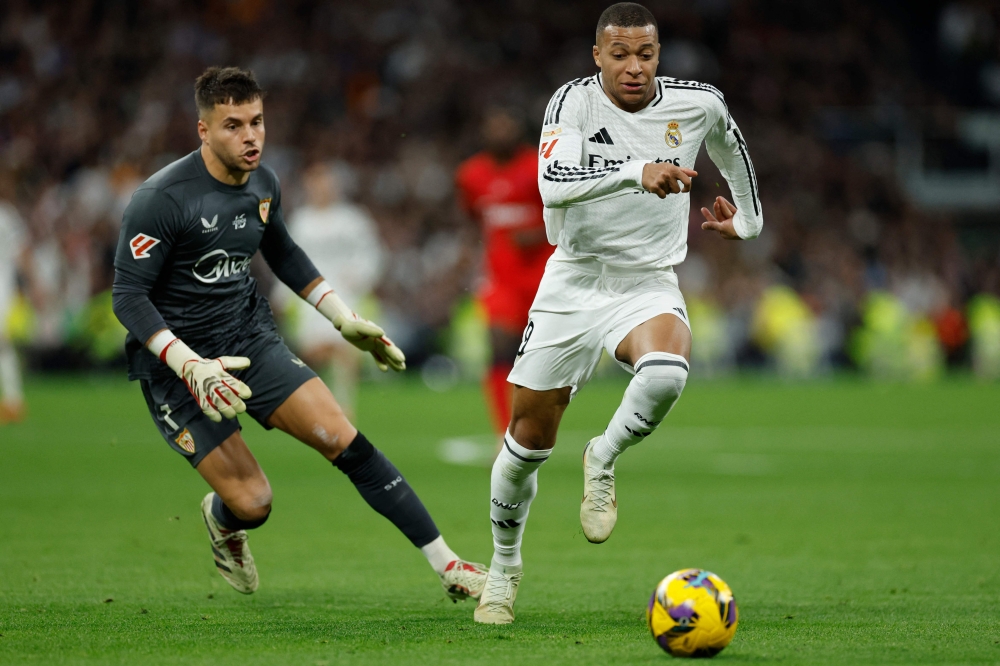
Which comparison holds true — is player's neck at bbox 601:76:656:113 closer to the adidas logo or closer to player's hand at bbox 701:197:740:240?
the adidas logo

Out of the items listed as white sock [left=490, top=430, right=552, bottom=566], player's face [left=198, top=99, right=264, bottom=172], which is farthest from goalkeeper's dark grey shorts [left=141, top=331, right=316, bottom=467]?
white sock [left=490, top=430, right=552, bottom=566]

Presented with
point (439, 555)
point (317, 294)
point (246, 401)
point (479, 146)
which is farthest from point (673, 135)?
point (479, 146)

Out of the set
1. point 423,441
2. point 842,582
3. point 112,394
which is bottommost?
point 112,394

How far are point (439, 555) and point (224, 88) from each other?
7.43ft

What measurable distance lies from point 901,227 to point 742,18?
20.0ft

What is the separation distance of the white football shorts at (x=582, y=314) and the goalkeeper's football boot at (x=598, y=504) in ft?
1.18

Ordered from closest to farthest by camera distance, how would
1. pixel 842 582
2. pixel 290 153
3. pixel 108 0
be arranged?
1. pixel 842 582
2. pixel 290 153
3. pixel 108 0

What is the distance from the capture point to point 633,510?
9.39 m

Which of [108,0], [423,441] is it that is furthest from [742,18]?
[423,441]

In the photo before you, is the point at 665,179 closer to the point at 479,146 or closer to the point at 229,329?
the point at 229,329

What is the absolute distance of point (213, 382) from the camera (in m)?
5.30

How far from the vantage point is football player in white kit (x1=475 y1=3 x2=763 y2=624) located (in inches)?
214

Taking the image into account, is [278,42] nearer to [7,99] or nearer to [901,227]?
[7,99]

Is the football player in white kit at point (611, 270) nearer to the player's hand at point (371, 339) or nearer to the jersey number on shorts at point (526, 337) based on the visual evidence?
the jersey number on shorts at point (526, 337)
